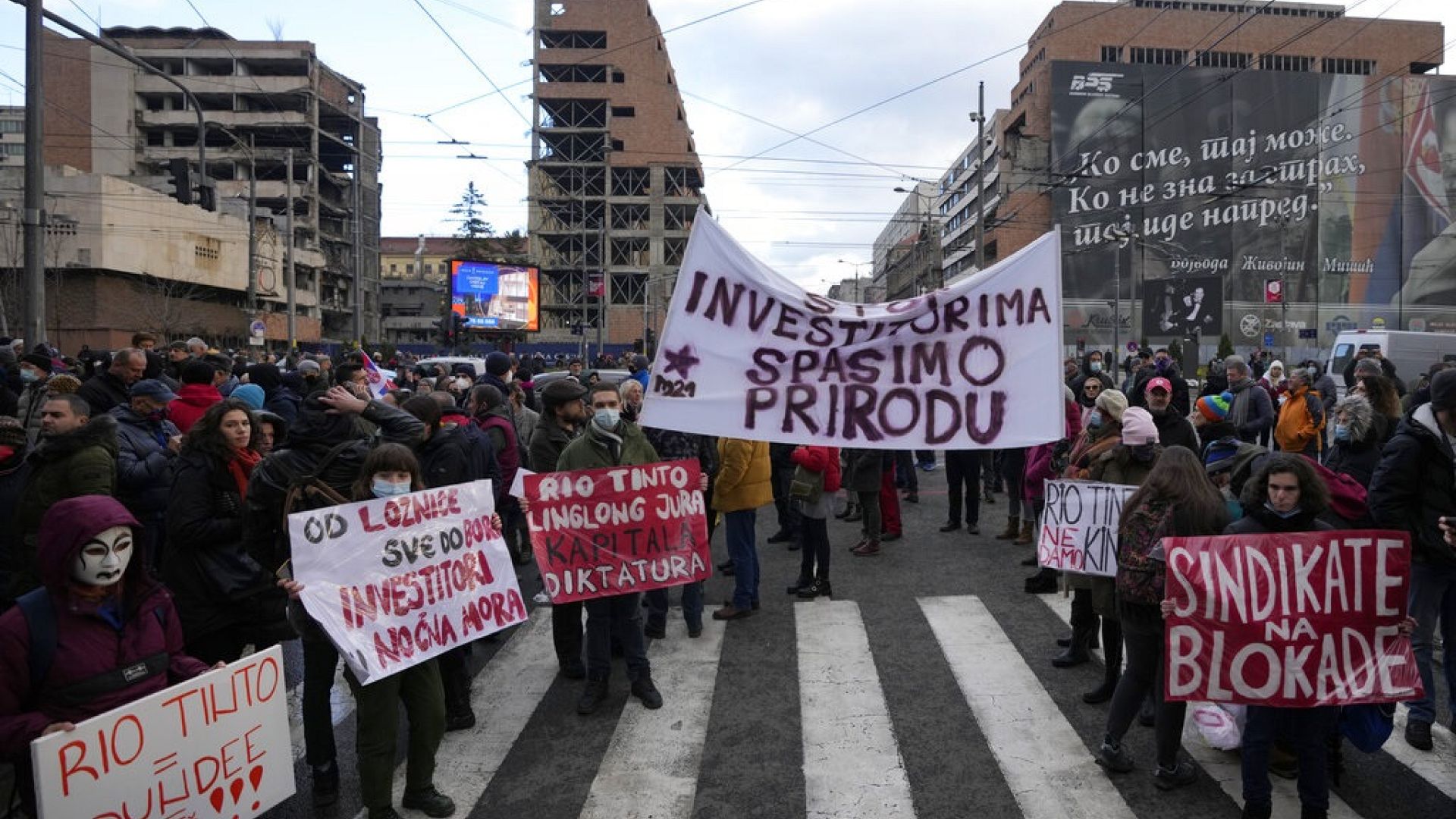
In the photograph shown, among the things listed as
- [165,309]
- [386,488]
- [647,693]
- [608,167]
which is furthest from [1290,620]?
[608,167]

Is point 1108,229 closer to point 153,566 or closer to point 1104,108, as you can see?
point 1104,108

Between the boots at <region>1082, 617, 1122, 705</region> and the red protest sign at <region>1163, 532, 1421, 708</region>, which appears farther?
the boots at <region>1082, 617, 1122, 705</region>

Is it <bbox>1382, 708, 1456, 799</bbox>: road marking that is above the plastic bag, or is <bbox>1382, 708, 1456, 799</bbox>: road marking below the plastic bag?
below

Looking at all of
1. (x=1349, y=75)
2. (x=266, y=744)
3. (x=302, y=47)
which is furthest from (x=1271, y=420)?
(x=302, y=47)

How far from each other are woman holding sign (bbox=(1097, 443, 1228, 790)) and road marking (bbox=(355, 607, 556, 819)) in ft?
10.1

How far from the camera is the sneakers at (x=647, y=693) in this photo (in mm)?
5266

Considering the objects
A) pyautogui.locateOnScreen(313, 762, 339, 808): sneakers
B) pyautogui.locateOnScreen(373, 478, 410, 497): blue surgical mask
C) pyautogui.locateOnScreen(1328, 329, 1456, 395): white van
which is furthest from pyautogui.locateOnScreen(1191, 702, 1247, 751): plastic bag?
pyautogui.locateOnScreen(1328, 329, 1456, 395): white van

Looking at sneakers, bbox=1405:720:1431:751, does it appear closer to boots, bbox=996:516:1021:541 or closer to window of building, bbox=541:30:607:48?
boots, bbox=996:516:1021:541

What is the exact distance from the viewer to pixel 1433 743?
4.63 meters

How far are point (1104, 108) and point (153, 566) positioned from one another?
62.0m

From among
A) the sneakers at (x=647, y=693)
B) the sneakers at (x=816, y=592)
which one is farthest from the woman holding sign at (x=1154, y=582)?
the sneakers at (x=816, y=592)

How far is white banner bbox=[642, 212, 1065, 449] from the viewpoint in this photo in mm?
4406

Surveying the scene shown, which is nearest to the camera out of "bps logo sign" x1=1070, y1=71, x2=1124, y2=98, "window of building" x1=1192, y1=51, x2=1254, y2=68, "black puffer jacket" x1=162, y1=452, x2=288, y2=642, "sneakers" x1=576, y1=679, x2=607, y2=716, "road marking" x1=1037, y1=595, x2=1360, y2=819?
"road marking" x1=1037, y1=595, x2=1360, y2=819

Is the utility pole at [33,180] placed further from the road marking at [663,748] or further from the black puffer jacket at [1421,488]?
the black puffer jacket at [1421,488]
